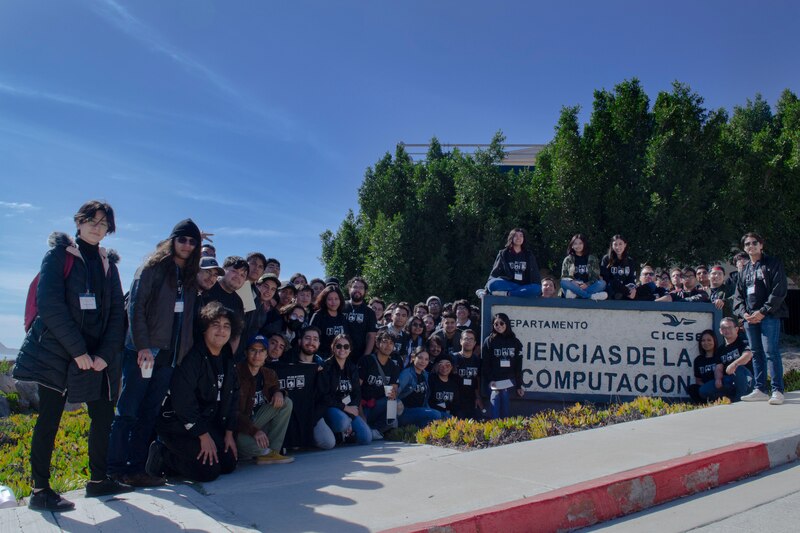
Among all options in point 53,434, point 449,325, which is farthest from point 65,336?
point 449,325

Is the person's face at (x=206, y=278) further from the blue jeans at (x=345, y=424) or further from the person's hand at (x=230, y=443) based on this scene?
the blue jeans at (x=345, y=424)

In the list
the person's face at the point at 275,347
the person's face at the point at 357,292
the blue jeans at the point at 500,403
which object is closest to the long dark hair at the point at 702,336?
the blue jeans at the point at 500,403

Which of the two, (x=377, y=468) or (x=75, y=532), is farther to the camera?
(x=377, y=468)

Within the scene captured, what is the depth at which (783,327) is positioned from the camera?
22547 millimetres

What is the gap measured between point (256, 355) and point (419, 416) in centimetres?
259

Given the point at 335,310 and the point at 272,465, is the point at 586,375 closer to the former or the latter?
the point at 335,310

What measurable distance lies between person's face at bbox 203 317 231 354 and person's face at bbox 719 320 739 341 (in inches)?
251

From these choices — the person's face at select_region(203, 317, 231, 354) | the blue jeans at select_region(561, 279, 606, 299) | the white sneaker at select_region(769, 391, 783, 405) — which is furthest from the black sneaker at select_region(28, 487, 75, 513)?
the white sneaker at select_region(769, 391, 783, 405)

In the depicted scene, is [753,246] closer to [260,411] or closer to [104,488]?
[260,411]

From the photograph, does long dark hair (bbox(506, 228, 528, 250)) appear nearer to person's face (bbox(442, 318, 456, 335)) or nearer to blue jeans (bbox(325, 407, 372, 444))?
person's face (bbox(442, 318, 456, 335))

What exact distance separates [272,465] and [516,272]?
14.7 ft

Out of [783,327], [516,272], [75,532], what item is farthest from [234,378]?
[783,327]

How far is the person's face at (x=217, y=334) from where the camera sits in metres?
5.23

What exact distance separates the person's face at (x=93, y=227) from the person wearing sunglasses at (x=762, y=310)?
6.81 m
